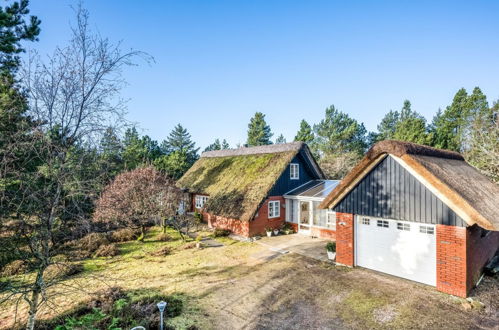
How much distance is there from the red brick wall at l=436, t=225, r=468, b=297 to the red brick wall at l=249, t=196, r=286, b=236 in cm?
1025

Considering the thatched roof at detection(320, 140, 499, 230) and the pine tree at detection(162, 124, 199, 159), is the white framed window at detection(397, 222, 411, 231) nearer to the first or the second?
the thatched roof at detection(320, 140, 499, 230)

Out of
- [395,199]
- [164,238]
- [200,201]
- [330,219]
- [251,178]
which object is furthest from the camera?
[200,201]

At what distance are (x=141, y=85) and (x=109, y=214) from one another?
13286 mm

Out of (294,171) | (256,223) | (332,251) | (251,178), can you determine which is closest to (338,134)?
(294,171)

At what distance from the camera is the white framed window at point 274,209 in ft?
60.2

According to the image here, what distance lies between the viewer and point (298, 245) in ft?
50.2

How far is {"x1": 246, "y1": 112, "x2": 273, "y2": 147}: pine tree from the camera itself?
53184mm

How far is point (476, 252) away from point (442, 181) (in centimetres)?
341

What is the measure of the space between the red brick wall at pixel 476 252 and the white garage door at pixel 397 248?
39.4 inches

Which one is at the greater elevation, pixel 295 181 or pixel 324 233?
pixel 295 181

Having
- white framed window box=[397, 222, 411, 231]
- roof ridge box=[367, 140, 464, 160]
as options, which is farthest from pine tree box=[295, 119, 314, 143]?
white framed window box=[397, 222, 411, 231]

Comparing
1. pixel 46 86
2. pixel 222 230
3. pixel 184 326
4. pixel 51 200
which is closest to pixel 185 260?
pixel 222 230

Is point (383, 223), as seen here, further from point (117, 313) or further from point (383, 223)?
point (117, 313)

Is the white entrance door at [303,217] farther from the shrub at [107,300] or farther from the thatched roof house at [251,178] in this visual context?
the shrub at [107,300]
